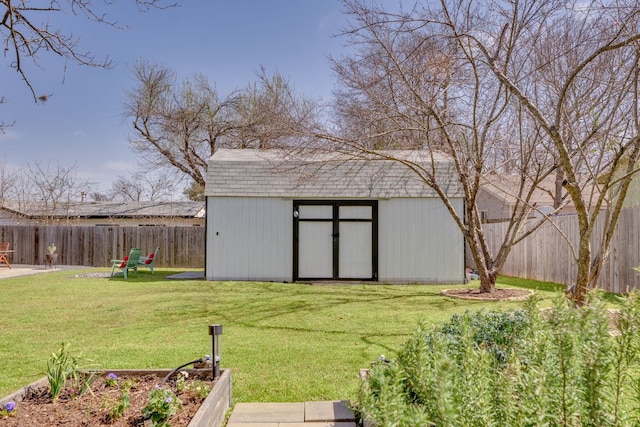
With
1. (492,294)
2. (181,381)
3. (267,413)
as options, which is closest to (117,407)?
(181,381)

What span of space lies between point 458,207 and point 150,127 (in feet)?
48.9

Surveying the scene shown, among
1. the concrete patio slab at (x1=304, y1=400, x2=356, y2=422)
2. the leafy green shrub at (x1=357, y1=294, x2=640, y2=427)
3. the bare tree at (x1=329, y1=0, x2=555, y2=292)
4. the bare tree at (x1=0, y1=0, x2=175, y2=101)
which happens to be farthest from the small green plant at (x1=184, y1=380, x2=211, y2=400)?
the bare tree at (x1=329, y1=0, x2=555, y2=292)

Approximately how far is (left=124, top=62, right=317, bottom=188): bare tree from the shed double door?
9116 mm

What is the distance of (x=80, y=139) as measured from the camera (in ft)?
62.0

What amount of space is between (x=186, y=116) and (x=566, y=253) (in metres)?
16.3

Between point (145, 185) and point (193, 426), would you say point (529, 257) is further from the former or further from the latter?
point (145, 185)

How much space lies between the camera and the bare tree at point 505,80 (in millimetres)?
6324

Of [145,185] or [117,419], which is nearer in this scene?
[117,419]

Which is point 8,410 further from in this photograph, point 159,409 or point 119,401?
point 159,409

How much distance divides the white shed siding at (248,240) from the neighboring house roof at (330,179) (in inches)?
13.4

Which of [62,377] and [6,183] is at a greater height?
[6,183]

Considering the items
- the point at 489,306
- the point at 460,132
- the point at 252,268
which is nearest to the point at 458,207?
the point at 460,132

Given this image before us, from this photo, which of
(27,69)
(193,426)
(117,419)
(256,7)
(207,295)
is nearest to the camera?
(193,426)

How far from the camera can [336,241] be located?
11.5m
